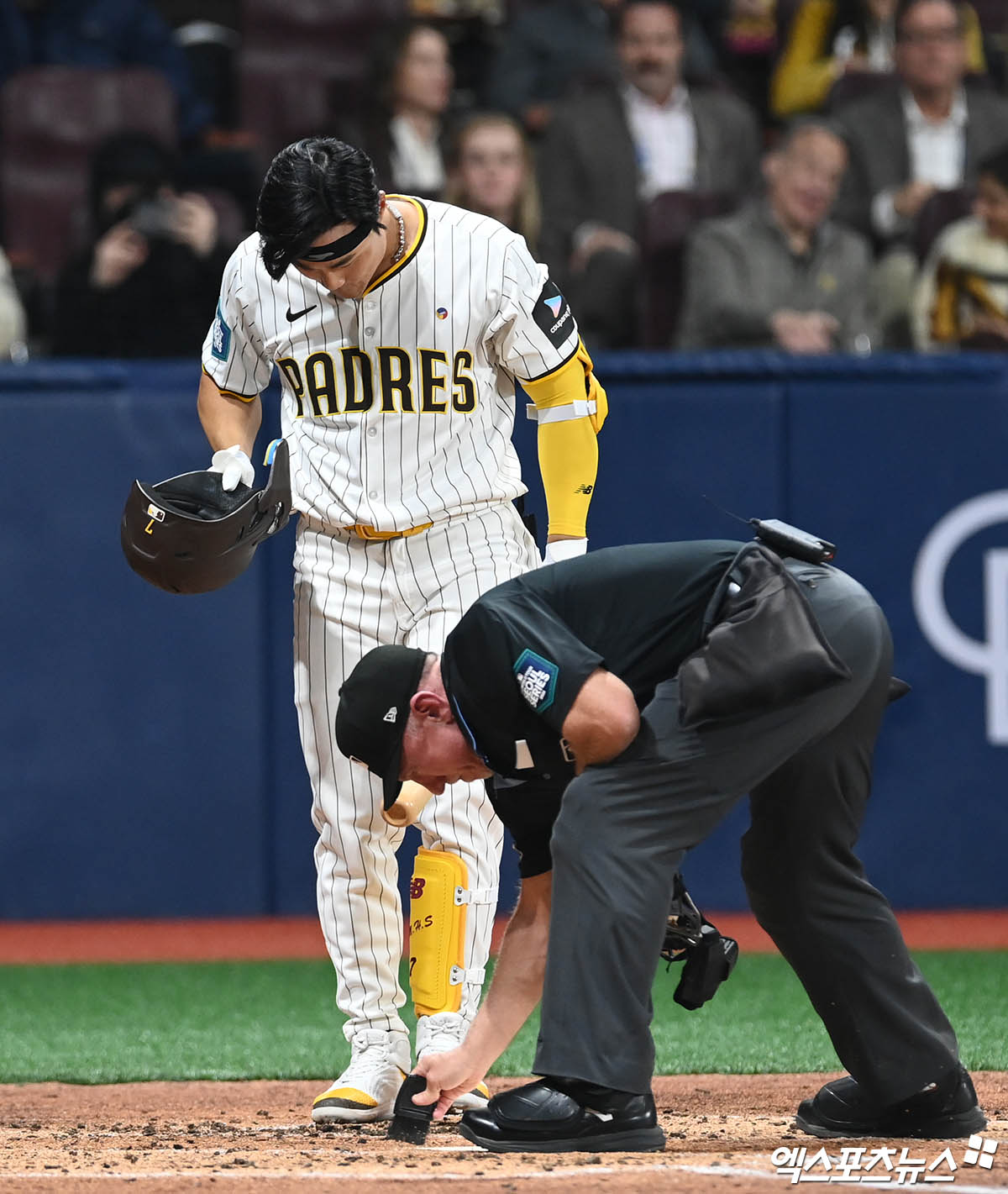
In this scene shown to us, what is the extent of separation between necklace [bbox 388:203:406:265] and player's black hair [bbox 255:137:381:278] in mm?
184

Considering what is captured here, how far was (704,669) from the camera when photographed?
3246 millimetres

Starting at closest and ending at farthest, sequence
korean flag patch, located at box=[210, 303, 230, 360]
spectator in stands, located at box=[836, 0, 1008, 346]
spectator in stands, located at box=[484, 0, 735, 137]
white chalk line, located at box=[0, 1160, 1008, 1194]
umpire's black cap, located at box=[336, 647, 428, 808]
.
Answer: white chalk line, located at box=[0, 1160, 1008, 1194] < umpire's black cap, located at box=[336, 647, 428, 808] < korean flag patch, located at box=[210, 303, 230, 360] < spectator in stands, located at box=[836, 0, 1008, 346] < spectator in stands, located at box=[484, 0, 735, 137]

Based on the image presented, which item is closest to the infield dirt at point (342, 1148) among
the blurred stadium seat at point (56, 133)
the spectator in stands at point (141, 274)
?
the spectator in stands at point (141, 274)

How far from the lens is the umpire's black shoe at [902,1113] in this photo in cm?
357

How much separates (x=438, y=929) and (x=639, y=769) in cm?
84

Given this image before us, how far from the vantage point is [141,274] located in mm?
7391

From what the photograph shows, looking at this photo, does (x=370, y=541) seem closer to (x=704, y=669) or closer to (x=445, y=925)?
(x=445, y=925)

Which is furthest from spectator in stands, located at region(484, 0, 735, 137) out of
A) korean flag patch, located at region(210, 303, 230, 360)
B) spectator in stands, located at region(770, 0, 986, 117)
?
Result: korean flag patch, located at region(210, 303, 230, 360)

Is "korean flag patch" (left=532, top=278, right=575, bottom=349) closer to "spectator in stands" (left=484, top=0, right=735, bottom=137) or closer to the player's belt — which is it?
the player's belt

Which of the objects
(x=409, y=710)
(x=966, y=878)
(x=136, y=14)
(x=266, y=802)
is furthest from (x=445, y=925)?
(x=136, y=14)

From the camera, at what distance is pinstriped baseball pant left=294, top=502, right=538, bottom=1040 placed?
4105 mm

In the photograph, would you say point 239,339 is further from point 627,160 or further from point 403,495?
point 627,160

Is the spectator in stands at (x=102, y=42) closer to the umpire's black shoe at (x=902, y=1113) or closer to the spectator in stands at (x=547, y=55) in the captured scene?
the spectator in stands at (x=547, y=55)

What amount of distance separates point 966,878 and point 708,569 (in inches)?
155
